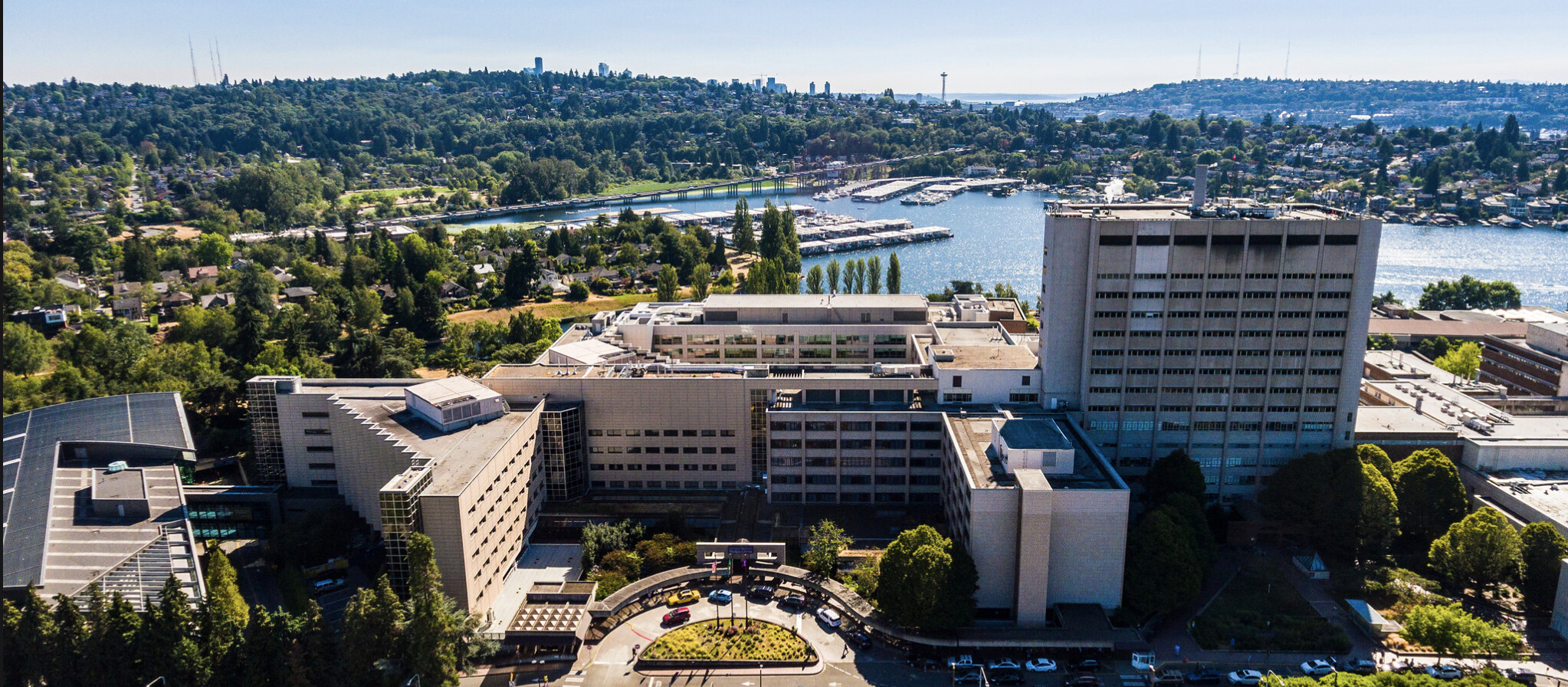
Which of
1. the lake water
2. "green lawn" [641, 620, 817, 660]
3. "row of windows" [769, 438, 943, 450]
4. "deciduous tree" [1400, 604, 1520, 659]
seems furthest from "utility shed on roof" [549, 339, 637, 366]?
the lake water

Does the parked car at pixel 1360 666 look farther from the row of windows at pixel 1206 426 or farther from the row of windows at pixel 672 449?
the row of windows at pixel 672 449

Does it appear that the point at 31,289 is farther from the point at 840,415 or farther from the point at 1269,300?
the point at 1269,300

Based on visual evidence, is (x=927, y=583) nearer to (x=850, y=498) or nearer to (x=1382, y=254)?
(x=850, y=498)

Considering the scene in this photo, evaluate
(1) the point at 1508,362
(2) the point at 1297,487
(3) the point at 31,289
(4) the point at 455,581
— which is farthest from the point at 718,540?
(3) the point at 31,289

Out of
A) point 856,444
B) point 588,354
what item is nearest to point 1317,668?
point 856,444

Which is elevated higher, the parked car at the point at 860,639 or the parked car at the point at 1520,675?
the parked car at the point at 1520,675

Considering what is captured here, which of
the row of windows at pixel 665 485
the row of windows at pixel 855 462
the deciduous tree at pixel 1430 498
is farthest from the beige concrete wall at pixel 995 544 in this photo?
the deciduous tree at pixel 1430 498
